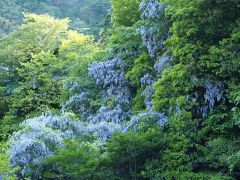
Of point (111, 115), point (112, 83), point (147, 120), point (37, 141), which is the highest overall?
point (112, 83)

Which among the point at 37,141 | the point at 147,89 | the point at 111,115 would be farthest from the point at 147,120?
the point at 37,141

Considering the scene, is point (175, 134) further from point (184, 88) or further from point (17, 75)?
point (17, 75)

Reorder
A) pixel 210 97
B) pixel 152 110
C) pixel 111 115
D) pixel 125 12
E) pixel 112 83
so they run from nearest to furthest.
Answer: pixel 210 97 < pixel 152 110 < pixel 111 115 < pixel 112 83 < pixel 125 12

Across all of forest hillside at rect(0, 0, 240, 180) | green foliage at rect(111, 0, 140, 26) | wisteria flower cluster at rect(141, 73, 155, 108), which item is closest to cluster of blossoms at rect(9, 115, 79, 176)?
forest hillside at rect(0, 0, 240, 180)

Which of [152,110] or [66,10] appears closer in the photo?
[152,110]

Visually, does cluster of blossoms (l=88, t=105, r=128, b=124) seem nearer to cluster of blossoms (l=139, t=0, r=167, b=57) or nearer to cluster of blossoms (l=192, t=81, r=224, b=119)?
cluster of blossoms (l=139, t=0, r=167, b=57)

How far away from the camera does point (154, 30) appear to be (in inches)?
660

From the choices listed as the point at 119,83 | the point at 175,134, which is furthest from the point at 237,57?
the point at 119,83

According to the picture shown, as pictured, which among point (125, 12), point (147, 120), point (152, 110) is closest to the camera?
point (147, 120)

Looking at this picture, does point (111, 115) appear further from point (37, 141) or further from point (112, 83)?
point (37, 141)

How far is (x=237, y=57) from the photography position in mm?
13617

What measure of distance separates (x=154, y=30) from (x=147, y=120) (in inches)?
153

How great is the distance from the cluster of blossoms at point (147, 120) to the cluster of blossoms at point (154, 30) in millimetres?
3072

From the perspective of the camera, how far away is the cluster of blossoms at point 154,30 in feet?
55.1
